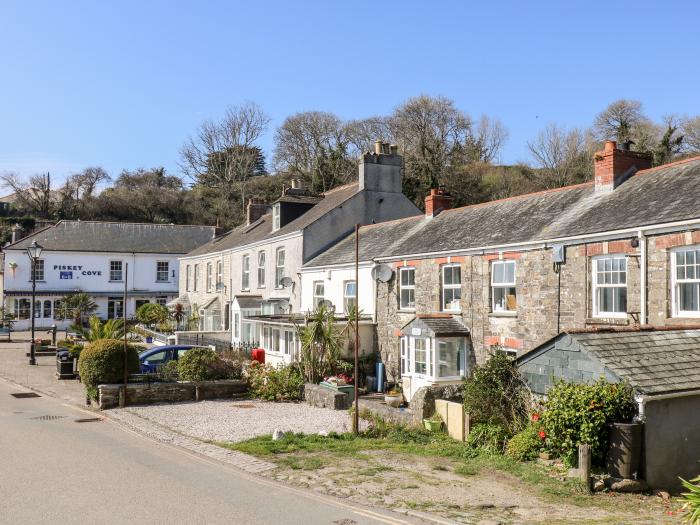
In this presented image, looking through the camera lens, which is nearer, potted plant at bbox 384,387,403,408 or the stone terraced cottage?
the stone terraced cottage

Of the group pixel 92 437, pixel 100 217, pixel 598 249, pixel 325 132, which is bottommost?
pixel 92 437

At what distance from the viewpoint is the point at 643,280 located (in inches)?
538

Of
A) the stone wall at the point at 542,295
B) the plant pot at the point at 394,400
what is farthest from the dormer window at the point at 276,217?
the plant pot at the point at 394,400

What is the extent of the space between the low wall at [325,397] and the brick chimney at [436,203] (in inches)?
353

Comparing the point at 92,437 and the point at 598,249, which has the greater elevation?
the point at 598,249

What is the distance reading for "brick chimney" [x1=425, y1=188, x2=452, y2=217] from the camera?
79.8ft

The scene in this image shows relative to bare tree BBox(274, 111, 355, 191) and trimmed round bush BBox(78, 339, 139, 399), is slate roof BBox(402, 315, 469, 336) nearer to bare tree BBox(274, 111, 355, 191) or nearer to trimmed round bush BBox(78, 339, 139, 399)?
trimmed round bush BBox(78, 339, 139, 399)

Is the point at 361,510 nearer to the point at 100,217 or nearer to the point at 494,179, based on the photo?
the point at 494,179

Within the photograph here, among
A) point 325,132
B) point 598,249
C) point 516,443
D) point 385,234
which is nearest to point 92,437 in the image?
point 516,443

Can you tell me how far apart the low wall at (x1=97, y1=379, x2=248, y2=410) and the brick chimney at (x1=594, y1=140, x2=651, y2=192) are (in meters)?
12.4

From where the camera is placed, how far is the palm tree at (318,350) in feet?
66.6

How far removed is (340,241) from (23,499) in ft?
68.9

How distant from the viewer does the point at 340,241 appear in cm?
2884

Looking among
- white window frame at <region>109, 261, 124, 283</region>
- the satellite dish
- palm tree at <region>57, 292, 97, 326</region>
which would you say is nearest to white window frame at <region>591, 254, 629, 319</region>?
the satellite dish
